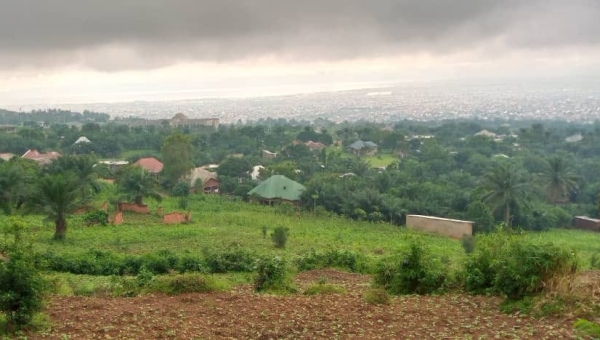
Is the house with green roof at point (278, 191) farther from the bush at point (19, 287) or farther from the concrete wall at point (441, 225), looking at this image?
the bush at point (19, 287)

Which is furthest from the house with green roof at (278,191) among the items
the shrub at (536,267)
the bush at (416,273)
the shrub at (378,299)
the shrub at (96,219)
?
the shrub at (536,267)

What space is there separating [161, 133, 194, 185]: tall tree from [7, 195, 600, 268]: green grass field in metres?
6.53

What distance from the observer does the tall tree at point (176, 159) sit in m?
40.2

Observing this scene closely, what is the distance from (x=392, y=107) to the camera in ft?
652

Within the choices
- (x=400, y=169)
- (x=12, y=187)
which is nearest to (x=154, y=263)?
(x=12, y=187)

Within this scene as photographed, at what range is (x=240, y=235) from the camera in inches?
926

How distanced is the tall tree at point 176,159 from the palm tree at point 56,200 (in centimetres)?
1780

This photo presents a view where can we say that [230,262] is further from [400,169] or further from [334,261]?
[400,169]

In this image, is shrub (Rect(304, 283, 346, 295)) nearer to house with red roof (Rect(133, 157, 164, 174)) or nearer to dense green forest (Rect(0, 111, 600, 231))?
dense green forest (Rect(0, 111, 600, 231))

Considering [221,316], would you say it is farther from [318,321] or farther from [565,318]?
[565,318]

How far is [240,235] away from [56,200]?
280 inches

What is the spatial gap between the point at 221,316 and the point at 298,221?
2062cm

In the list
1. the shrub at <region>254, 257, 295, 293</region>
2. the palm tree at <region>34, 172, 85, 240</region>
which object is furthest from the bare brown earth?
the palm tree at <region>34, 172, 85, 240</region>

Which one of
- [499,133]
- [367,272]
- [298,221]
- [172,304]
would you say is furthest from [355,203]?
[499,133]
